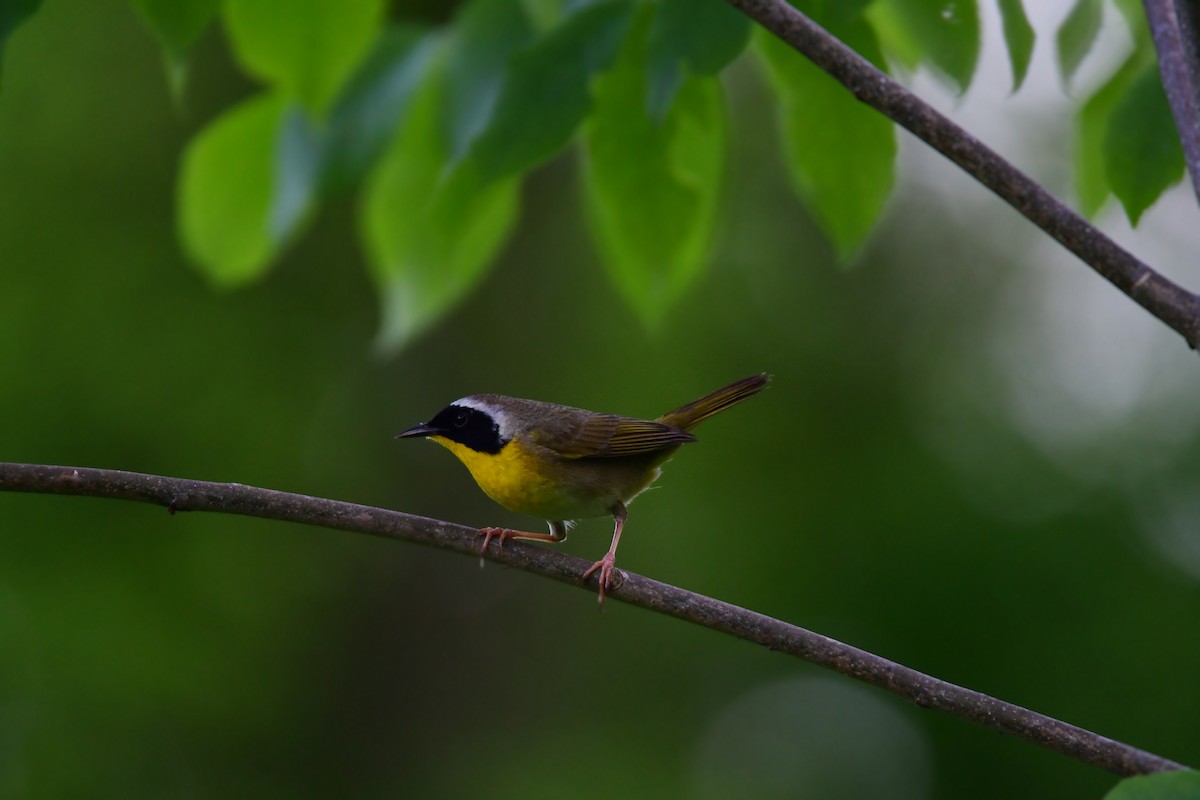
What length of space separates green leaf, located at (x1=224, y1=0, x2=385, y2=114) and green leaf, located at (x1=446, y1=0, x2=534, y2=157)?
0.93 feet

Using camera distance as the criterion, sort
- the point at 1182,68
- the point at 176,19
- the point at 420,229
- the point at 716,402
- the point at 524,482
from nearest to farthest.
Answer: the point at 1182,68
the point at 176,19
the point at 420,229
the point at 524,482
the point at 716,402

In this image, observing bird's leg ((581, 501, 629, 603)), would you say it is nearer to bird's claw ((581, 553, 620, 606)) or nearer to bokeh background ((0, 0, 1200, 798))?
bird's claw ((581, 553, 620, 606))

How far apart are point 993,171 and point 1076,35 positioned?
3.42ft

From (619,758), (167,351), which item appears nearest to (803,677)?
(619,758)

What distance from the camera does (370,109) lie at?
143 inches

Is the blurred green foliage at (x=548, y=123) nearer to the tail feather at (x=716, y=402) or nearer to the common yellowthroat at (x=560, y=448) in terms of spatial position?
the common yellowthroat at (x=560, y=448)

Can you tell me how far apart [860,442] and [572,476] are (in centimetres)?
768

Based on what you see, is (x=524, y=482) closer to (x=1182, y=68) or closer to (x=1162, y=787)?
(x=1182, y=68)

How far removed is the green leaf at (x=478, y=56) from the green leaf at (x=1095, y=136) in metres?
1.64

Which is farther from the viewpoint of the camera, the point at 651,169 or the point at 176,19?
the point at 651,169

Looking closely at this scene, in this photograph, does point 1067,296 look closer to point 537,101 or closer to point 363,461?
point 363,461

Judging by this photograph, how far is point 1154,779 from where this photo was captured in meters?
1.45

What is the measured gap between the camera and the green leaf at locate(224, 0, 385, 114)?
334cm

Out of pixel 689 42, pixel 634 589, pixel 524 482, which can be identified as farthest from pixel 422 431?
pixel 689 42
